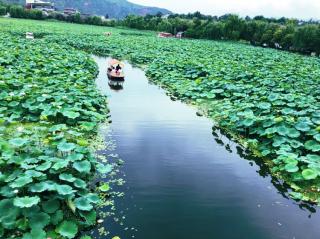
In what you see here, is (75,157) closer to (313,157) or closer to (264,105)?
(313,157)

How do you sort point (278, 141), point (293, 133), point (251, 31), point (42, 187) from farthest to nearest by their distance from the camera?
point (251, 31), point (293, 133), point (278, 141), point (42, 187)

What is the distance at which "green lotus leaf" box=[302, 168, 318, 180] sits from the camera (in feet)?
26.7

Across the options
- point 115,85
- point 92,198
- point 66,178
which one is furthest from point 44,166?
point 115,85

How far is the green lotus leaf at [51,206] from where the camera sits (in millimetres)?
6203

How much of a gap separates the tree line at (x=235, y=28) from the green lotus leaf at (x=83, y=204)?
4490 cm

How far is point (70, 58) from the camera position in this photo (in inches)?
870

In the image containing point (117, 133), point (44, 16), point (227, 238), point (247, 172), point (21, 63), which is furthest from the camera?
point (44, 16)

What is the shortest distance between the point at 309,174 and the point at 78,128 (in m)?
6.53

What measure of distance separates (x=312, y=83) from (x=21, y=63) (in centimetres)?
1527

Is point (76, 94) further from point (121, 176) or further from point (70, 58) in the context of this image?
point (70, 58)

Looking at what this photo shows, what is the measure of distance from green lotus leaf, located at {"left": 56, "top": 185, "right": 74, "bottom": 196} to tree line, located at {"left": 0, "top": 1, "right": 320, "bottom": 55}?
148 feet

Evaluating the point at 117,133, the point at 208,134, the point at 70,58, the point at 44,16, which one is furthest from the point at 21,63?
the point at 44,16

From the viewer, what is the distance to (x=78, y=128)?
10820mm

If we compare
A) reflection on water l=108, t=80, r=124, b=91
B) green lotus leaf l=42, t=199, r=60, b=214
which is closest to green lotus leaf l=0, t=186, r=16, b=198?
green lotus leaf l=42, t=199, r=60, b=214
